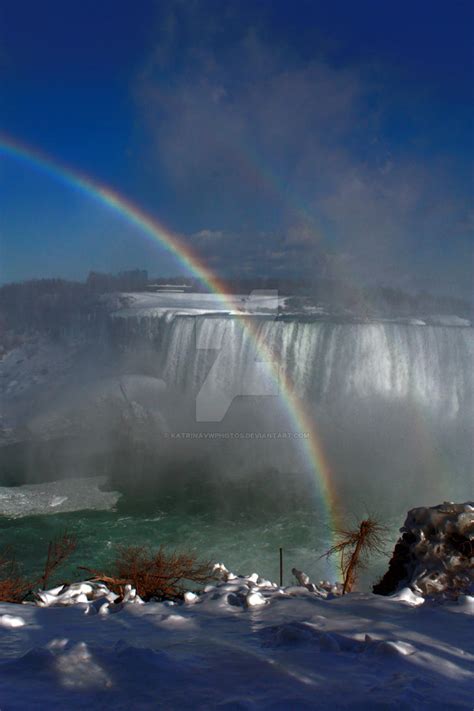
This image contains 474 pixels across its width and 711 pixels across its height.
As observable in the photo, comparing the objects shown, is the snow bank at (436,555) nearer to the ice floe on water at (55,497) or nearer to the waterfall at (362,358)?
the ice floe on water at (55,497)

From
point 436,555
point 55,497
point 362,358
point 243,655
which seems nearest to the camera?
point 243,655

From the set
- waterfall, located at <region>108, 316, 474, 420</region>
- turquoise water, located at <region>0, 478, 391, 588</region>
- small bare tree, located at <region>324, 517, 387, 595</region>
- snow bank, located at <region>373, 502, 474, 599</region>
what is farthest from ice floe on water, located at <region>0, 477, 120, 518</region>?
snow bank, located at <region>373, 502, 474, 599</region>

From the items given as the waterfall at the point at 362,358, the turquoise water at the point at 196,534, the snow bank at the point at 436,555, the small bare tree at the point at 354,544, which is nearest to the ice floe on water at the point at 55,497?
the turquoise water at the point at 196,534

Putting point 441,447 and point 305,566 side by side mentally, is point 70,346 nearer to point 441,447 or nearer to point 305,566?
point 441,447

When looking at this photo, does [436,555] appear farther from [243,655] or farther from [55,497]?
[55,497]

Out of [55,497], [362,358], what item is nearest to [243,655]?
[55,497]

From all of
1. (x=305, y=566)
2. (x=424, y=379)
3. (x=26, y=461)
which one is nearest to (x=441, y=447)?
(x=424, y=379)
